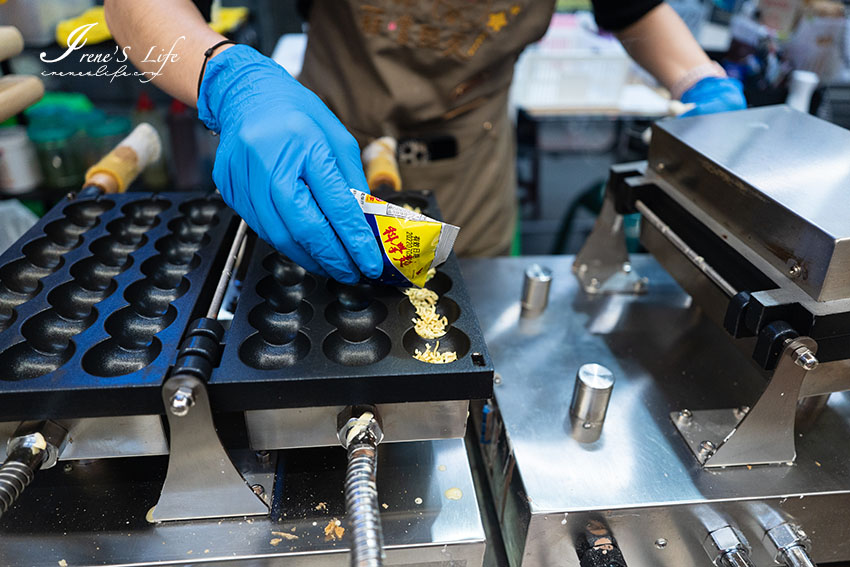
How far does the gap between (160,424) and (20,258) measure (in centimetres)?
43

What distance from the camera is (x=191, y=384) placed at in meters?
0.62

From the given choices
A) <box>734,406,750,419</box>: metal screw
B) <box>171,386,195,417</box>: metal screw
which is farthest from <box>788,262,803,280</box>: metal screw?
<box>171,386,195,417</box>: metal screw

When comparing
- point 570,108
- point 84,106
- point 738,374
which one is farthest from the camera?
point 570,108

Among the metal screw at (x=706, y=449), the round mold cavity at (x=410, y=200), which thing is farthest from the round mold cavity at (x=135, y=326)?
the metal screw at (x=706, y=449)

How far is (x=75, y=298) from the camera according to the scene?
84 centimetres

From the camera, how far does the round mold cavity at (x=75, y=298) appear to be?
806 mm

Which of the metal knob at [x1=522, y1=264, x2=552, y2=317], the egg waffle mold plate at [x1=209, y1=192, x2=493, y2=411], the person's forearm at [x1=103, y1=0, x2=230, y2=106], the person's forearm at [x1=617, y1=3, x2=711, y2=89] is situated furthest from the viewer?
the person's forearm at [x1=617, y1=3, x2=711, y2=89]

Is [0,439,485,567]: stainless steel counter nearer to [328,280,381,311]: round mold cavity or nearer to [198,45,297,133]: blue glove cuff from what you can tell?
[328,280,381,311]: round mold cavity

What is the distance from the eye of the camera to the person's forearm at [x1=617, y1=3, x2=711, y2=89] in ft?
5.02

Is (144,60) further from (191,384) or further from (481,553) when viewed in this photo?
(481,553)

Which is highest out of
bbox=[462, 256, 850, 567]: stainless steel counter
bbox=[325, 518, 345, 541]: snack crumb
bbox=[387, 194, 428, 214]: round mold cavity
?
bbox=[387, 194, 428, 214]: round mold cavity

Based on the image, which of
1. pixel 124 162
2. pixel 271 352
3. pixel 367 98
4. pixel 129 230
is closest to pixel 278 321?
pixel 271 352

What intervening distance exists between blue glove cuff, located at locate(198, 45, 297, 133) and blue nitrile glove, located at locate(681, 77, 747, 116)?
0.97m

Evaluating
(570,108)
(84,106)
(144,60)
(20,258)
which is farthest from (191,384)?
(570,108)
